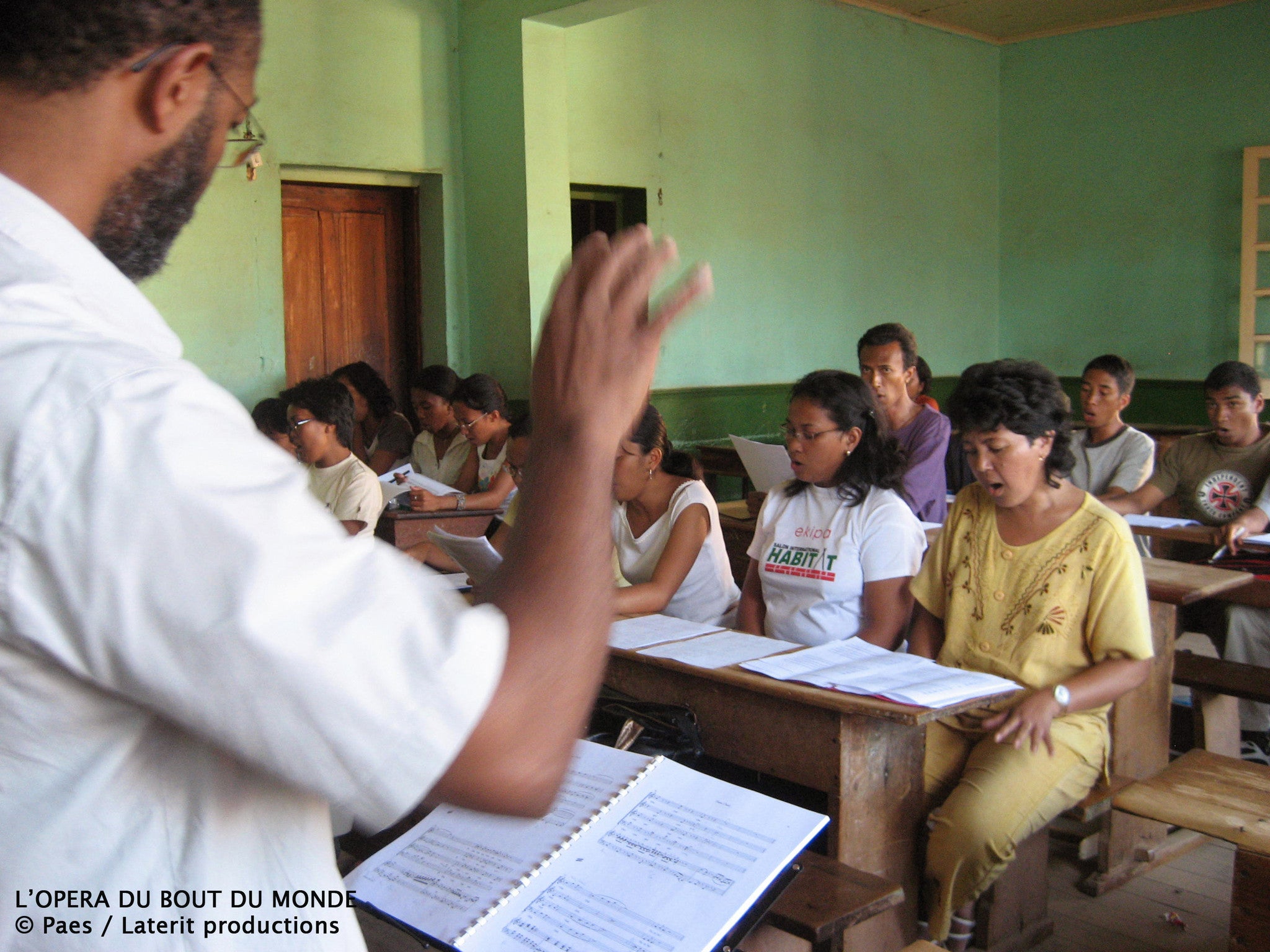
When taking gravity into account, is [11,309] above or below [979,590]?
above

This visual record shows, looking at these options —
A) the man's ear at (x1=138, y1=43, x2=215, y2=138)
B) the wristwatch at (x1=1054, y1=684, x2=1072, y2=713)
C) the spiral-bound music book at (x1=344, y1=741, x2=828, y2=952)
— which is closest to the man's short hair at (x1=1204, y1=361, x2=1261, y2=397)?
the wristwatch at (x1=1054, y1=684, x2=1072, y2=713)

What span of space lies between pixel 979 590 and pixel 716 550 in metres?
0.81

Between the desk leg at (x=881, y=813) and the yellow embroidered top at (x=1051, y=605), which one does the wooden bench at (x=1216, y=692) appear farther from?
the desk leg at (x=881, y=813)

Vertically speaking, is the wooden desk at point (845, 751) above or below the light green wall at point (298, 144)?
below

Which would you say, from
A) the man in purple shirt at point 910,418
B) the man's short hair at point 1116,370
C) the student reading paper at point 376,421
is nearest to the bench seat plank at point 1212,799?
the man in purple shirt at point 910,418

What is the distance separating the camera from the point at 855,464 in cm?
278

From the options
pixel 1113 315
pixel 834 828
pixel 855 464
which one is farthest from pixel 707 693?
pixel 1113 315

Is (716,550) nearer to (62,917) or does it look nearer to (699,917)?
(699,917)

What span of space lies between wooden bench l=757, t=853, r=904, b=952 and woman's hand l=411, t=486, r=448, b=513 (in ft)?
9.62

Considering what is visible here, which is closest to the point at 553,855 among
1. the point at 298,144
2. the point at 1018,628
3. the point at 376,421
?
the point at 1018,628

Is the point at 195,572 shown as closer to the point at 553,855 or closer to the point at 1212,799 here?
the point at 553,855

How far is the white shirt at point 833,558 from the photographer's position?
105 inches

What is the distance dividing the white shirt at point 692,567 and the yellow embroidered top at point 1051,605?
0.73 m

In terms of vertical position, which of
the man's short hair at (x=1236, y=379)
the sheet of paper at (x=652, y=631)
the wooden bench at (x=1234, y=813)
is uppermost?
the man's short hair at (x=1236, y=379)
